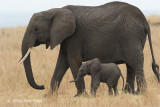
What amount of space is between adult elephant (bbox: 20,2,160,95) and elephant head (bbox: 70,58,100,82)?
0.39 metres

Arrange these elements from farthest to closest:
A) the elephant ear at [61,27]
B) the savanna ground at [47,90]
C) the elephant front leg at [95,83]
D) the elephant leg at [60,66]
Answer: the elephant leg at [60,66], the elephant ear at [61,27], the elephant front leg at [95,83], the savanna ground at [47,90]

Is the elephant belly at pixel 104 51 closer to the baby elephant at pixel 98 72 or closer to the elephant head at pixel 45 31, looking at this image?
the baby elephant at pixel 98 72

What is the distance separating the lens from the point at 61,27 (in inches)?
369

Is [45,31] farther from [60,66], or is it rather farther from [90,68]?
[90,68]

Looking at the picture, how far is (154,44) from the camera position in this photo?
1914cm

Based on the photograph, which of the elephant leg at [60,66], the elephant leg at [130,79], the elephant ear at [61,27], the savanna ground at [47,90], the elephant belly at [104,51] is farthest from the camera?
the elephant leg at [130,79]

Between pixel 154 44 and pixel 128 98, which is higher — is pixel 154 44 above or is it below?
below

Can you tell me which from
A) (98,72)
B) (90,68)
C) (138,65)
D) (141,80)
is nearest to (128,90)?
(141,80)

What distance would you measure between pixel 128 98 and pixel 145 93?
0.79 meters

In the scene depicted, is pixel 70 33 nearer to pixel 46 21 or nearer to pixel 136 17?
pixel 46 21

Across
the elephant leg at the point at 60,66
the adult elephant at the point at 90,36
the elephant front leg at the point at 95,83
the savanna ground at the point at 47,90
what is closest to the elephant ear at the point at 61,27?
the adult elephant at the point at 90,36

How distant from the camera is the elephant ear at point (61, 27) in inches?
365

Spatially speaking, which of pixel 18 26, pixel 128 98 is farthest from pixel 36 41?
pixel 18 26

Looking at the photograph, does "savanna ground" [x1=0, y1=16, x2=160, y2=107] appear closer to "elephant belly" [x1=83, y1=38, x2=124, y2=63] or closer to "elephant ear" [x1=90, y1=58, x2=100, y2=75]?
"elephant ear" [x1=90, y1=58, x2=100, y2=75]
